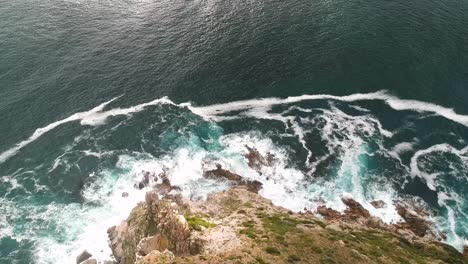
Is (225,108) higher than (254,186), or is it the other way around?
(225,108)

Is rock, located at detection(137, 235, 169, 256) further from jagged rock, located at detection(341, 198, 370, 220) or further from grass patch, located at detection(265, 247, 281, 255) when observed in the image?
jagged rock, located at detection(341, 198, 370, 220)

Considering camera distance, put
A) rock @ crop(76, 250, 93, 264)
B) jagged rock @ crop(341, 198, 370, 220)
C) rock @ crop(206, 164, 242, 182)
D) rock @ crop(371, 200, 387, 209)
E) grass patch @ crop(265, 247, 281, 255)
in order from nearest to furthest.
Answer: grass patch @ crop(265, 247, 281, 255) → rock @ crop(76, 250, 93, 264) → jagged rock @ crop(341, 198, 370, 220) → rock @ crop(371, 200, 387, 209) → rock @ crop(206, 164, 242, 182)

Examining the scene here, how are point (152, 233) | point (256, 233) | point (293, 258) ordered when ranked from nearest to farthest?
point (293, 258), point (256, 233), point (152, 233)

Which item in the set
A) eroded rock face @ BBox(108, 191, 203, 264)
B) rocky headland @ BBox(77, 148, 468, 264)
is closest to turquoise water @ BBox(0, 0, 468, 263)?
rocky headland @ BBox(77, 148, 468, 264)

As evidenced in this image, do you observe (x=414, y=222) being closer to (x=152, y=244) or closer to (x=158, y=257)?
(x=152, y=244)

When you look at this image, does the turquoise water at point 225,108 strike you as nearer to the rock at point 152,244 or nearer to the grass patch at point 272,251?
the rock at point 152,244

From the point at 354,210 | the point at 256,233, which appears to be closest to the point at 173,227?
the point at 256,233

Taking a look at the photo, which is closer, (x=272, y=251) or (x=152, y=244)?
(x=272, y=251)
